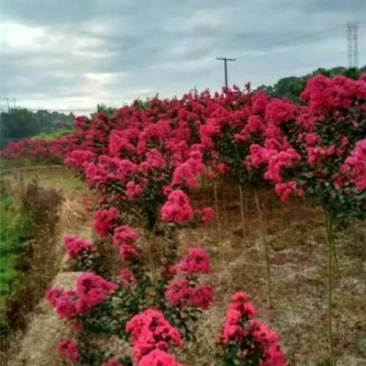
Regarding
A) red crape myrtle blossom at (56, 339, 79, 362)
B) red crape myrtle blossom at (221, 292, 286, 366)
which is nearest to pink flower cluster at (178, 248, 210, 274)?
red crape myrtle blossom at (56, 339, 79, 362)

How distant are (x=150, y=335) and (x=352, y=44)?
3261mm

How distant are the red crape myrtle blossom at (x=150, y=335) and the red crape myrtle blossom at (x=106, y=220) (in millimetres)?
1114

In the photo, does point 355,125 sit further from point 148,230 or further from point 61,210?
point 61,210

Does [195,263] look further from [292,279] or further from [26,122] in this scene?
[26,122]

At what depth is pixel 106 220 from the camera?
2254 millimetres

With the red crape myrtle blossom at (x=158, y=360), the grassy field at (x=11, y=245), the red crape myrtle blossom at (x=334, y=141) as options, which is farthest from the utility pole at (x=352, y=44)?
the red crape myrtle blossom at (x=158, y=360)

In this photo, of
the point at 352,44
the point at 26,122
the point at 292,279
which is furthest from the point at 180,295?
the point at 26,122

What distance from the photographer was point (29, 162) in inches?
277

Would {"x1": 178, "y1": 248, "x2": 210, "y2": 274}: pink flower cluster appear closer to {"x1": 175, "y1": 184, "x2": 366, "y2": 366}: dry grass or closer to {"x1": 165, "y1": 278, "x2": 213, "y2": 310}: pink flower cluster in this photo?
{"x1": 165, "y1": 278, "x2": 213, "y2": 310}: pink flower cluster

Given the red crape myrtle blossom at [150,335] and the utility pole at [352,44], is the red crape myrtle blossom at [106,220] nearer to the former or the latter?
the red crape myrtle blossom at [150,335]

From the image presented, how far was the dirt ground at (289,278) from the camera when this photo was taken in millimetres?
2486

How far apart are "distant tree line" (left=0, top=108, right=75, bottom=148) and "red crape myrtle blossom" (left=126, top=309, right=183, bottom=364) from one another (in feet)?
9.22

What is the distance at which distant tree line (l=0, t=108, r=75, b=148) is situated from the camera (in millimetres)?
4055

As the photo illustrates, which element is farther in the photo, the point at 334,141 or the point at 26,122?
the point at 26,122
